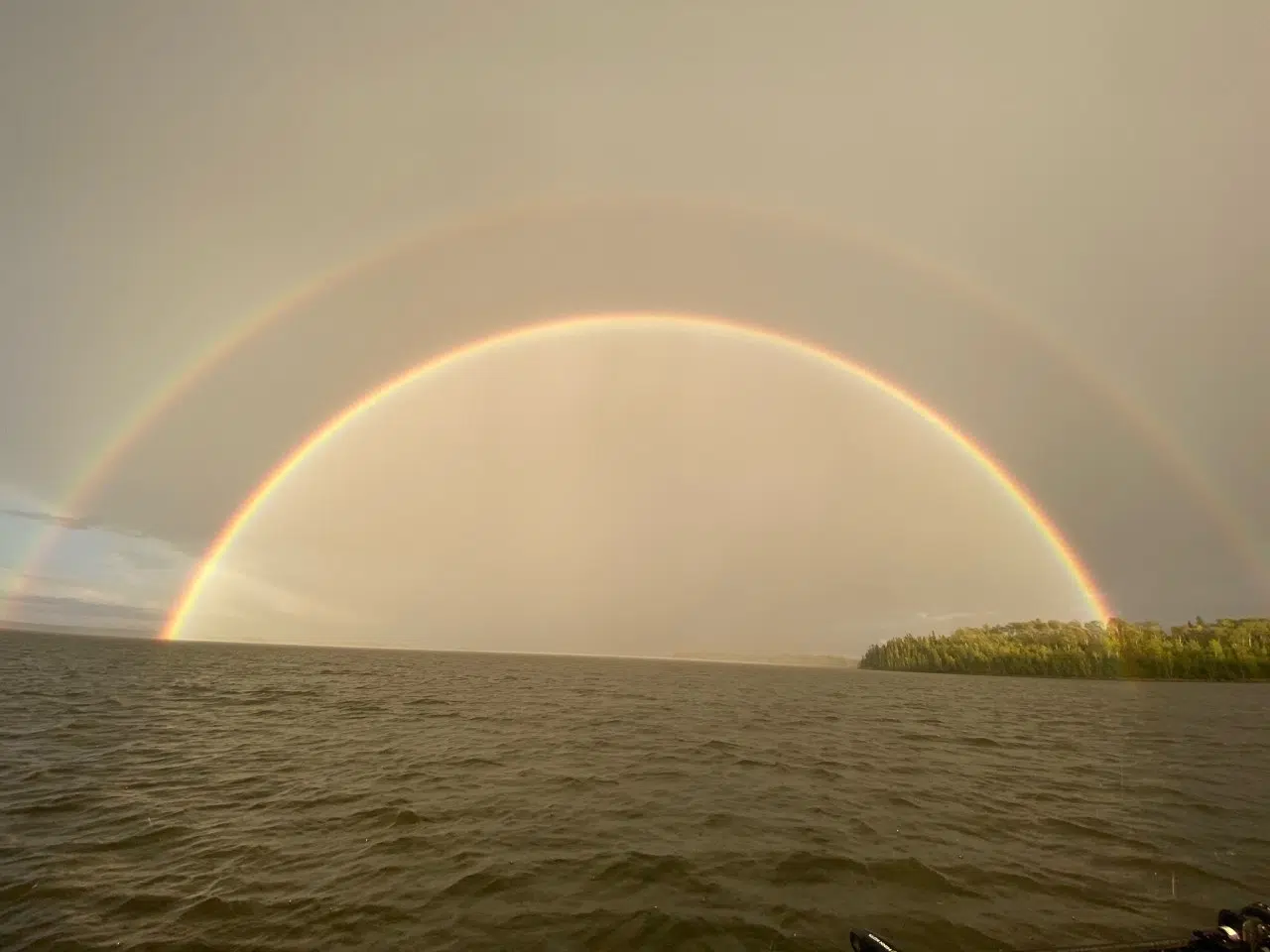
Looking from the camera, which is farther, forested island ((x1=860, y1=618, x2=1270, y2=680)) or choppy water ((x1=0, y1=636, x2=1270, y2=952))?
forested island ((x1=860, y1=618, x2=1270, y2=680))

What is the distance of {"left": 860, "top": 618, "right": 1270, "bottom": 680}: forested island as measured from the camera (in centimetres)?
10544

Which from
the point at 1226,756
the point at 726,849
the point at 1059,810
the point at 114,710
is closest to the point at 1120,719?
the point at 1226,756

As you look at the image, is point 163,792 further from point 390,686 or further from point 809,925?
point 390,686

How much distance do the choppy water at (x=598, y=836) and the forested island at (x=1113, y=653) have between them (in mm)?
100964

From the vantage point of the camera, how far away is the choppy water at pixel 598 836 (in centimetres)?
1065

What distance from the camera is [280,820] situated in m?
16.5

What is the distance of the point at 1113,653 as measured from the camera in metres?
118

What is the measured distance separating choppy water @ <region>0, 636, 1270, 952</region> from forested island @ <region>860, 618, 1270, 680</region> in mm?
100964

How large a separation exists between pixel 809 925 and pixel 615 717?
30.9m

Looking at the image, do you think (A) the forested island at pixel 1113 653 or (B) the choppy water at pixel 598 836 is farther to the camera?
(A) the forested island at pixel 1113 653

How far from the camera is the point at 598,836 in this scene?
1525 cm

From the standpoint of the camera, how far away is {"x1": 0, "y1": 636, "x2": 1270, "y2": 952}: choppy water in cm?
1065

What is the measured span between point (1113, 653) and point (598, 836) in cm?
14101

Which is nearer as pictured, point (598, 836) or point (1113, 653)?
point (598, 836)
